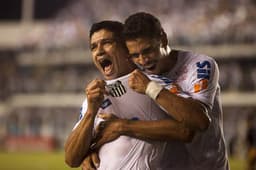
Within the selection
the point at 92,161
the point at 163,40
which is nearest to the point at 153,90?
the point at 163,40

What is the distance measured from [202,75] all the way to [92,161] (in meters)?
0.77

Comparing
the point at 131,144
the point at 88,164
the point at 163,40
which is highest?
the point at 163,40

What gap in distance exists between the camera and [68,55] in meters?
30.7

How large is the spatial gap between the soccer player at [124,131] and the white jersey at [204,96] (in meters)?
0.12

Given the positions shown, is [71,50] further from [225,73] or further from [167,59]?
[167,59]

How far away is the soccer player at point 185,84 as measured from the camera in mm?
3573

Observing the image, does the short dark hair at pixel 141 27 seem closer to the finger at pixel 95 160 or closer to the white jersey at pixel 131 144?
the white jersey at pixel 131 144

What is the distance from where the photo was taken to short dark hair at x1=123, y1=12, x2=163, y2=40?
3.71 m

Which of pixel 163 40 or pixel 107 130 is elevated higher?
pixel 163 40

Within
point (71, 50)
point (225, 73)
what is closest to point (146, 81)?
point (225, 73)

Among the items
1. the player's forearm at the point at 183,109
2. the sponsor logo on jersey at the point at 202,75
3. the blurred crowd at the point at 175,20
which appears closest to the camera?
the player's forearm at the point at 183,109

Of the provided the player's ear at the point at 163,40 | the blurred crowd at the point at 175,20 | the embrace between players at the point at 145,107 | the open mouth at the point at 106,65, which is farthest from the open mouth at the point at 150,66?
the blurred crowd at the point at 175,20

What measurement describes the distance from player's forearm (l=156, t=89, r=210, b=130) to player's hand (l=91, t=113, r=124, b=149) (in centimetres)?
28

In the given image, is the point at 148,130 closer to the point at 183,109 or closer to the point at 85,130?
the point at 183,109
